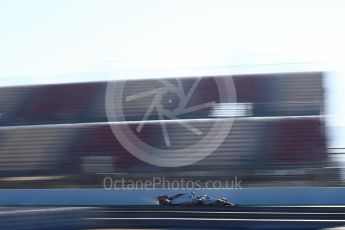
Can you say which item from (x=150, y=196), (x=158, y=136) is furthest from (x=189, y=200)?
(x=158, y=136)

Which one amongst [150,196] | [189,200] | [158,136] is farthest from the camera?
[158,136]

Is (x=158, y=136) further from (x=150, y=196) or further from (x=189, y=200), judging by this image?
(x=189, y=200)

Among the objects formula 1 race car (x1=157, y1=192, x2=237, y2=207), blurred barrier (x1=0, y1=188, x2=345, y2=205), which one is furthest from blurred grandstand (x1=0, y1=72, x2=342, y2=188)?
formula 1 race car (x1=157, y1=192, x2=237, y2=207)

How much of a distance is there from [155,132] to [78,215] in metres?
17.0

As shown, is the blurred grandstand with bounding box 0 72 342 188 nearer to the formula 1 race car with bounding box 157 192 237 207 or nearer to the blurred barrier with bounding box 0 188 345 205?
the blurred barrier with bounding box 0 188 345 205

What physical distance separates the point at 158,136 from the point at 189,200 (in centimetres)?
697

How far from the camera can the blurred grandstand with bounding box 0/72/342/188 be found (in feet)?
84.6

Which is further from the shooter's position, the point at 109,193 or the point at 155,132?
the point at 155,132

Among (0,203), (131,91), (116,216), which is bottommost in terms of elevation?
(0,203)

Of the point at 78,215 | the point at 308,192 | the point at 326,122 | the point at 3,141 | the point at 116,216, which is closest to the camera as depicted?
the point at 78,215

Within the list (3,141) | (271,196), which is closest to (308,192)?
(271,196)

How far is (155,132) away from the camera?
28000 millimetres

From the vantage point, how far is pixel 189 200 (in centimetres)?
2123

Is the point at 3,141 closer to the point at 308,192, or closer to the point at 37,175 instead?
the point at 37,175
